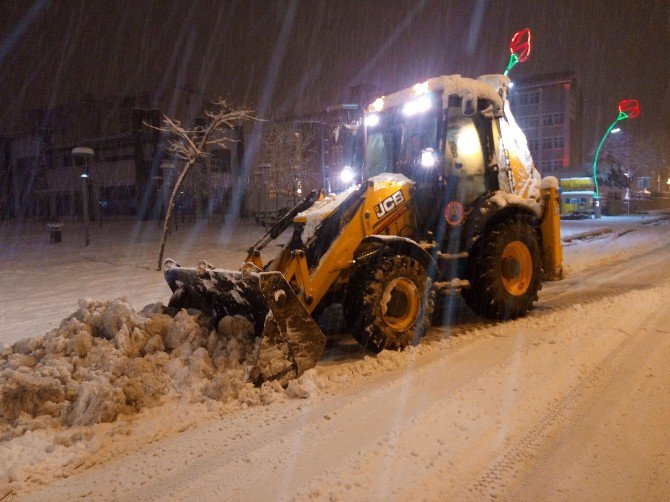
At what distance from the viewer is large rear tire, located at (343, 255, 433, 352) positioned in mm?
4984

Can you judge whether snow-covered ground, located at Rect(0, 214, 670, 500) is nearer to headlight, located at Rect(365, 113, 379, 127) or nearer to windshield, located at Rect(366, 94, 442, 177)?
windshield, located at Rect(366, 94, 442, 177)

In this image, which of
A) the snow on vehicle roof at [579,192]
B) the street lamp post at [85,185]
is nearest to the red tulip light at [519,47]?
the street lamp post at [85,185]

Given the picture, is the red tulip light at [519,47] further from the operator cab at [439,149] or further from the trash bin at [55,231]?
the trash bin at [55,231]

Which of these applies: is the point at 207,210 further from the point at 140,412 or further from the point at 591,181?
the point at 140,412

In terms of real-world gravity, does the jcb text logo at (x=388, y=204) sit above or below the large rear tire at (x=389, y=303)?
above

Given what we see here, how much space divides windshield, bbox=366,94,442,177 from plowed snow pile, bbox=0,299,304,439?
3033mm

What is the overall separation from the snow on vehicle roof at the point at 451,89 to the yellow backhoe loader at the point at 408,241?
0.02 metres

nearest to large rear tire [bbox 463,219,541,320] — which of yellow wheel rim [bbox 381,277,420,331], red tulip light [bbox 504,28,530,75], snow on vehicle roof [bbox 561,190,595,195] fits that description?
yellow wheel rim [bbox 381,277,420,331]

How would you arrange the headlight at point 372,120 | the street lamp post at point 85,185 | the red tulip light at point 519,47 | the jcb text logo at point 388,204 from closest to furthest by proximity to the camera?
the jcb text logo at point 388,204, the headlight at point 372,120, the red tulip light at point 519,47, the street lamp post at point 85,185

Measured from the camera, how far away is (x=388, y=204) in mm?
5617

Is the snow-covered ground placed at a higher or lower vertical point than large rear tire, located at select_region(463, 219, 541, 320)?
lower

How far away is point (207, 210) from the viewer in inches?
1599

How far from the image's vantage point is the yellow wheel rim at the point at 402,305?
5320 mm

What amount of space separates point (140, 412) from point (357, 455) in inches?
73.1
